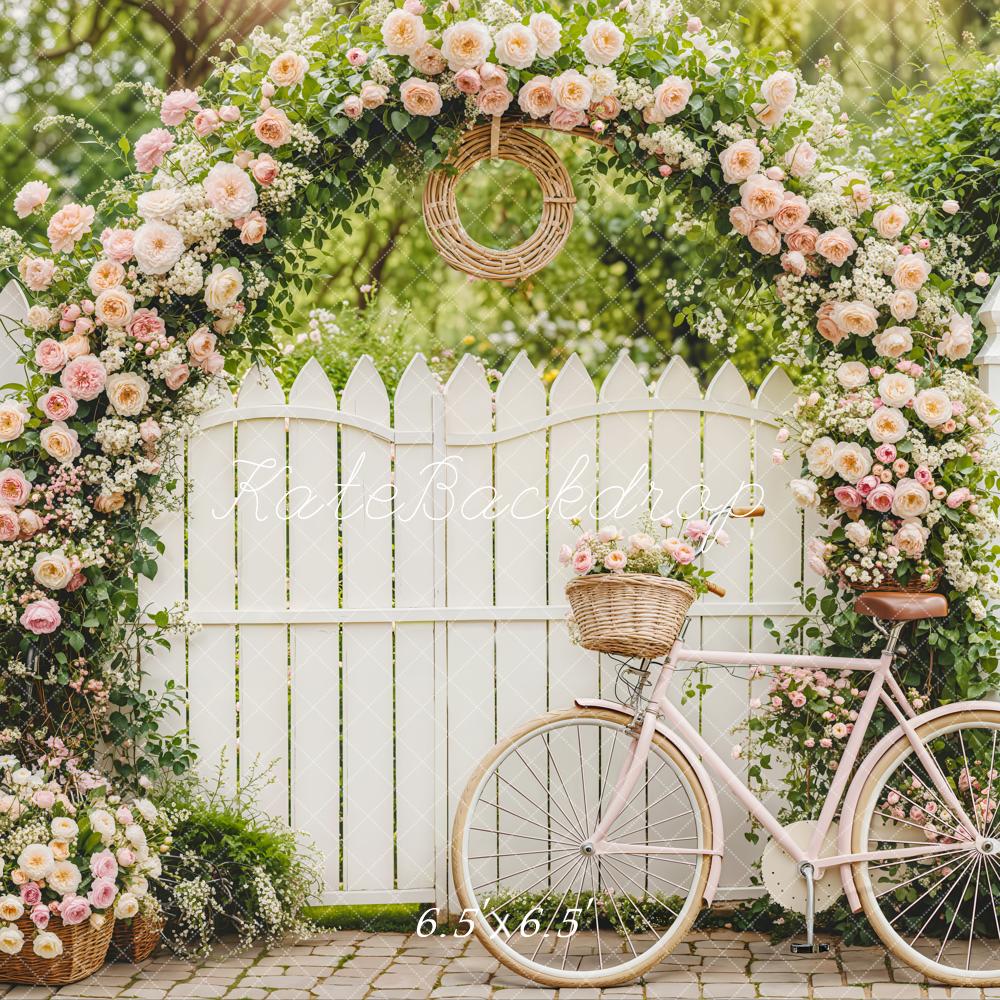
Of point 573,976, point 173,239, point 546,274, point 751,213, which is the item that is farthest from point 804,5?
point 573,976

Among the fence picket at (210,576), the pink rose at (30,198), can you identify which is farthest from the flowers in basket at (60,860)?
the pink rose at (30,198)

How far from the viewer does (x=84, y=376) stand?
12.3 feet

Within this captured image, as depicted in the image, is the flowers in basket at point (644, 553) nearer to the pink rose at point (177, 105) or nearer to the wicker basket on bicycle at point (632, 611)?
the wicker basket on bicycle at point (632, 611)

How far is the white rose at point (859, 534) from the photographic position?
377 centimetres

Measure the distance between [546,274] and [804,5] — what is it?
3.59 meters

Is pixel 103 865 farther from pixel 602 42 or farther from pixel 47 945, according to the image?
pixel 602 42

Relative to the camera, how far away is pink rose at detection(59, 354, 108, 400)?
3.75 meters

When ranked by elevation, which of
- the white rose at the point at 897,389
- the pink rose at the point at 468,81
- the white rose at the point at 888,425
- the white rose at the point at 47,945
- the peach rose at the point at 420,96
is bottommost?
the white rose at the point at 47,945

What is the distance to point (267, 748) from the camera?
4168 millimetres

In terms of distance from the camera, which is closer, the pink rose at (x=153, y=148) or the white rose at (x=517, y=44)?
the white rose at (x=517, y=44)

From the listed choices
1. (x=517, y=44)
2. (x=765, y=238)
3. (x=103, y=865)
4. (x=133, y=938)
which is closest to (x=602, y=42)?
(x=517, y=44)

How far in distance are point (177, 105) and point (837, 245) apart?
231cm

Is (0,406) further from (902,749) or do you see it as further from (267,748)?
(902,749)

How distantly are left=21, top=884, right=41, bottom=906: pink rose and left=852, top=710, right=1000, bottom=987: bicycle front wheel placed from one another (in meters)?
2.59
